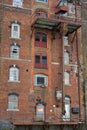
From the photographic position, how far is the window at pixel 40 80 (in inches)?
1252

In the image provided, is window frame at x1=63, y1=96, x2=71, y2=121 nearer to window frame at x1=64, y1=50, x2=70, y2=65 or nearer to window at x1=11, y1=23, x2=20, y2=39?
window frame at x1=64, y1=50, x2=70, y2=65

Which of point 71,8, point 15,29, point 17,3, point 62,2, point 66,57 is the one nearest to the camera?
point 15,29

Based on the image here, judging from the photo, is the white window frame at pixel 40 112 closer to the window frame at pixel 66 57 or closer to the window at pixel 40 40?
the window frame at pixel 66 57

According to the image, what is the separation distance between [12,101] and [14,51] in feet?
18.1

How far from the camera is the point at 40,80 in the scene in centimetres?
3206

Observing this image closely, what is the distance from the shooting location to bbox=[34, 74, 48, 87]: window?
31812mm

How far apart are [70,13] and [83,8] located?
2.34 meters

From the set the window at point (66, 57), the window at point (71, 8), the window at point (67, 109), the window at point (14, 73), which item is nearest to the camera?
the window at point (14, 73)

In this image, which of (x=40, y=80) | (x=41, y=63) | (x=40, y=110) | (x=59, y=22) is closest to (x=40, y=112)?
(x=40, y=110)

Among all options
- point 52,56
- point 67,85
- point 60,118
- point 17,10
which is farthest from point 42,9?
point 60,118

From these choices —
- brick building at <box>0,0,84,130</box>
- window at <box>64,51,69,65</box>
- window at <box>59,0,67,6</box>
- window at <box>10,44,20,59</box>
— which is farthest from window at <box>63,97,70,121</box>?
window at <box>59,0,67,6</box>

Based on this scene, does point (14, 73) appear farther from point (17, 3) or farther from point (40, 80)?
point (17, 3)

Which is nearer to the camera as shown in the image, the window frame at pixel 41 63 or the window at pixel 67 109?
the window at pixel 67 109

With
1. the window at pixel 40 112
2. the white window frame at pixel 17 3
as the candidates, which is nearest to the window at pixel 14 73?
the window at pixel 40 112
